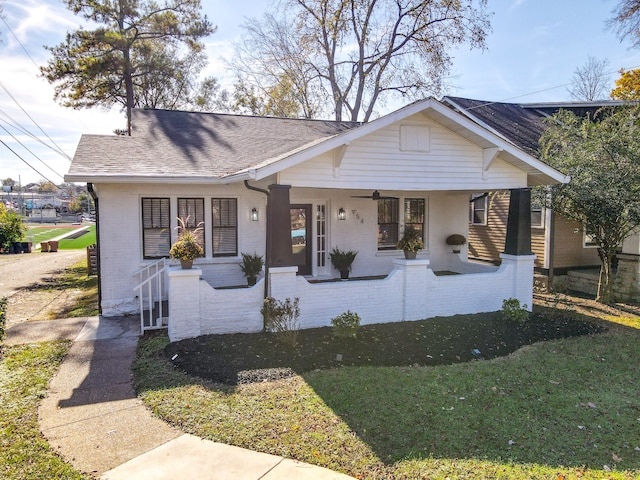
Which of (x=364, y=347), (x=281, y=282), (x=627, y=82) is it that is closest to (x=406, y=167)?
(x=281, y=282)

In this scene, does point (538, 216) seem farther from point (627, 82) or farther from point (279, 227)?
point (627, 82)

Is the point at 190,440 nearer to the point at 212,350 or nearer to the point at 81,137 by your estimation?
the point at 212,350

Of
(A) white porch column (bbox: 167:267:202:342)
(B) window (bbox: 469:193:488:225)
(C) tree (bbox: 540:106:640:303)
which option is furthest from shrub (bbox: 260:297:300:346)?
(B) window (bbox: 469:193:488:225)

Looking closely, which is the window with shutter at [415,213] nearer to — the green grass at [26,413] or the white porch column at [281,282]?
the white porch column at [281,282]

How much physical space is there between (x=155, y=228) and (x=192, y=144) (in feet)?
8.10

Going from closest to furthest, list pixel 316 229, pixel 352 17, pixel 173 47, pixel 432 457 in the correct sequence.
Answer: pixel 432 457 < pixel 316 229 < pixel 352 17 < pixel 173 47

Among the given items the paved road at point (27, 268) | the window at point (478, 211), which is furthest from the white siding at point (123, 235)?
the window at point (478, 211)

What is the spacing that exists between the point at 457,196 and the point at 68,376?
1035 cm

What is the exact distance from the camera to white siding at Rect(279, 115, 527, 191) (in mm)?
7340

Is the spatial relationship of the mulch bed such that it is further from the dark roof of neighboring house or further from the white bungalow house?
the dark roof of neighboring house

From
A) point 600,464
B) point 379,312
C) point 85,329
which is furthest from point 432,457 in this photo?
point 85,329

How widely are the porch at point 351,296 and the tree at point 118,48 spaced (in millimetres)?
17208

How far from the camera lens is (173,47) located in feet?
75.9

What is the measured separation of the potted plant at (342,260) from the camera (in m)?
10.6
